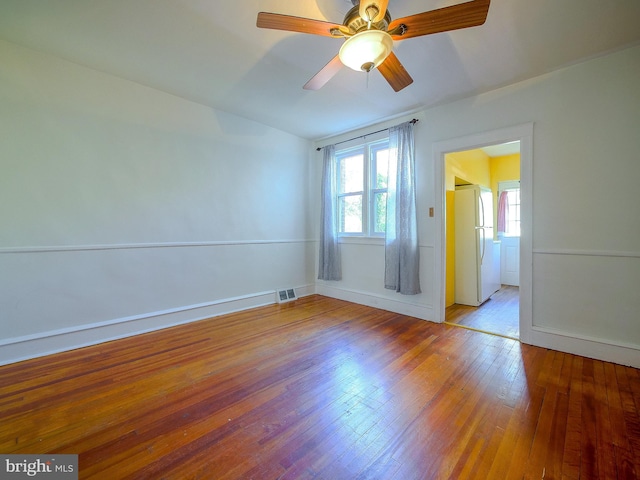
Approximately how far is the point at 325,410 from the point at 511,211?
233 inches

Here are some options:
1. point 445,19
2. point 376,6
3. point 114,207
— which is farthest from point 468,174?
point 114,207

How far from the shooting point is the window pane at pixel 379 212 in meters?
3.89

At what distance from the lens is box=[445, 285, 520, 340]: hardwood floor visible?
307 centimetres

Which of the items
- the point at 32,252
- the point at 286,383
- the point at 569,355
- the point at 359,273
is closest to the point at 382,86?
the point at 359,273

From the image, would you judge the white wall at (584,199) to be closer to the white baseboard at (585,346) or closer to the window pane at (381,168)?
the white baseboard at (585,346)

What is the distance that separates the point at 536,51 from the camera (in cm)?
221

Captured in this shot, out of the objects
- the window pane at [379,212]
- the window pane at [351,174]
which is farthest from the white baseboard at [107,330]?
the window pane at [351,174]

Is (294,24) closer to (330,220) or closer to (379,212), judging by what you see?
(379,212)

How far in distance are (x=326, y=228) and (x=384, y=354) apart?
2386 millimetres

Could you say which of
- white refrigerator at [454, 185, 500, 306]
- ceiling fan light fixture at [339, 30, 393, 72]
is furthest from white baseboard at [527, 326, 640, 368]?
ceiling fan light fixture at [339, 30, 393, 72]

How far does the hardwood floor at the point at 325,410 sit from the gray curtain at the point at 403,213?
918mm

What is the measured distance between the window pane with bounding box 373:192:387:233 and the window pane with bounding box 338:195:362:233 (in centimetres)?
27

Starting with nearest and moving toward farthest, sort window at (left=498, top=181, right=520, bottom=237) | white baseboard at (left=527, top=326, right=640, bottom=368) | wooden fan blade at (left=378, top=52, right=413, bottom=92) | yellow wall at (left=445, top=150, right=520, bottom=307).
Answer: wooden fan blade at (left=378, top=52, right=413, bottom=92)
white baseboard at (left=527, top=326, right=640, bottom=368)
yellow wall at (left=445, top=150, right=520, bottom=307)
window at (left=498, top=181, right=520, bottom=237)

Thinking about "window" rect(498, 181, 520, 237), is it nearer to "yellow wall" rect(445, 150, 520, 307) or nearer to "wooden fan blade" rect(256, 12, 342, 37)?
"yellow wall" rect(445, 150, 520, 307)
